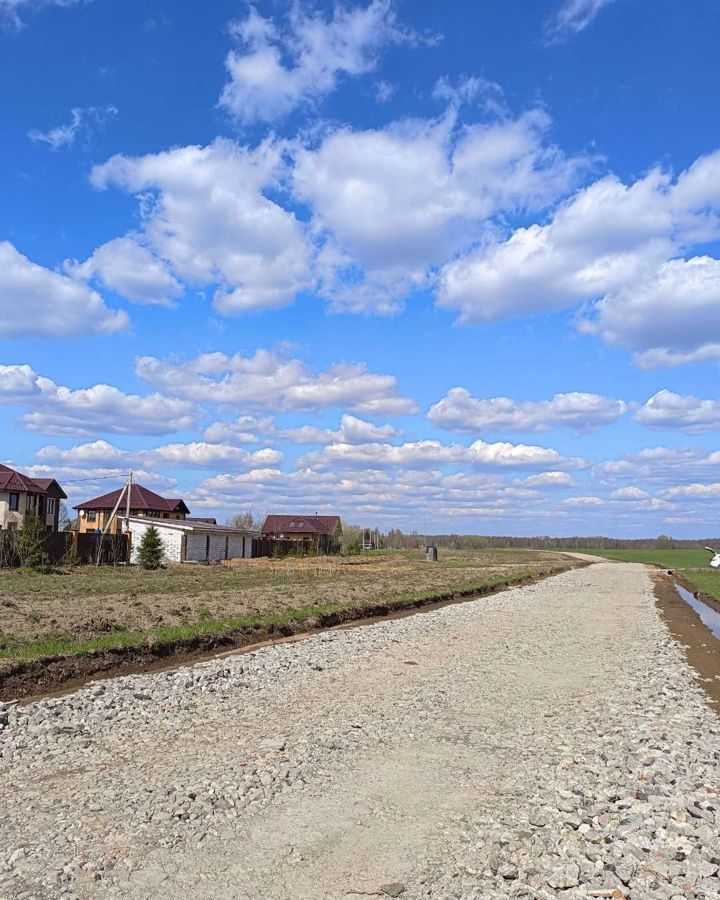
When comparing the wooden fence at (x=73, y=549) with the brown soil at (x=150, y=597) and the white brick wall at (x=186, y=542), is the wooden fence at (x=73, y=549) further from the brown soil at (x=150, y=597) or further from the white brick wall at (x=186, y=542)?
the white brick wall at (x=186, y=542)

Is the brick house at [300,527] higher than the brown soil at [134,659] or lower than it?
higher

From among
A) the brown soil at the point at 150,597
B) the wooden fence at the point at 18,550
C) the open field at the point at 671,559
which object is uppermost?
the wooden fence at the point at 18,550

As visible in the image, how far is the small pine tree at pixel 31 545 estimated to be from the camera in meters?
42.1

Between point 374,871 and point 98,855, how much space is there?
223 centimetres

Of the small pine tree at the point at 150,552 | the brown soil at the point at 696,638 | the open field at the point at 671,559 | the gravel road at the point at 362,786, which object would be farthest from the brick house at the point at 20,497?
the open field at the point at 671,559

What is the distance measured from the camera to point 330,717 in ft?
33.8

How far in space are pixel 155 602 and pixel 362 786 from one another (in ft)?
62.5

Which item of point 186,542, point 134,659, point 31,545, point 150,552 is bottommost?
point 134,659

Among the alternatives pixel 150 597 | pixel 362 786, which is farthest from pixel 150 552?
pixel 362 786

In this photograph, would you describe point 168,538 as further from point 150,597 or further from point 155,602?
point 155,602

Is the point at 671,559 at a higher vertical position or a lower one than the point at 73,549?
lower

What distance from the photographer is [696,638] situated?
71.8 ft

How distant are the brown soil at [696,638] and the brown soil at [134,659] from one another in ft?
32.1

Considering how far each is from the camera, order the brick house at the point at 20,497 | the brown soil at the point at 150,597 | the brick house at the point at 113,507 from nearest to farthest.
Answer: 1. the brown soil at the point at 150,597
2. the brick house at the point at 20,497
3. the brick house at the point at 113,507
